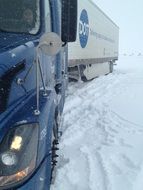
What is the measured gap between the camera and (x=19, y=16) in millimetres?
4703

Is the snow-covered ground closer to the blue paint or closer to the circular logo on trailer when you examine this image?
the blue paint

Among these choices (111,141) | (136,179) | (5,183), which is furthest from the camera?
(111,141)

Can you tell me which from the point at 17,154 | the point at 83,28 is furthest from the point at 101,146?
the point at 83,28

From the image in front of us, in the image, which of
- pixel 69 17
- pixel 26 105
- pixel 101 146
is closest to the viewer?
pixel 26 105

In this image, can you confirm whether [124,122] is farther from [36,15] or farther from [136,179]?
[36,15]

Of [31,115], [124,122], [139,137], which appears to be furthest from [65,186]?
[124,122]

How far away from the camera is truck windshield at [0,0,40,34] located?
463 cm

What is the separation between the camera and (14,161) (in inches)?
126

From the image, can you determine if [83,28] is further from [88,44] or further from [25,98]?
[25,98]

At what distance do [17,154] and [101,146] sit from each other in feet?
11.6

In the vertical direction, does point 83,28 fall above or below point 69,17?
below

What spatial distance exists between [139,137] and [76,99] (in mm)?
4746

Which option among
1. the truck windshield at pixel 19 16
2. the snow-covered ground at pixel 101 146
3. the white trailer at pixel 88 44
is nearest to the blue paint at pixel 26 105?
the truck windshield at pixel 19 16

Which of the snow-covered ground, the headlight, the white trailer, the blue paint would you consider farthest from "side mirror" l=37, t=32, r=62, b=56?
the white trailer
